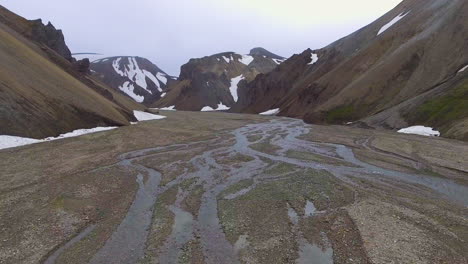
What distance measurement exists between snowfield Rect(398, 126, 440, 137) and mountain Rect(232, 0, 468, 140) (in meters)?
1.12

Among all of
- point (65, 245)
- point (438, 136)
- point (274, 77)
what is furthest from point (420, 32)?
point (65, 245)

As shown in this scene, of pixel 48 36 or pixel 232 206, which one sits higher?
pixel 48 36

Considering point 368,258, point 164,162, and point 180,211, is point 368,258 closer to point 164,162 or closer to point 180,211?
point 180,211

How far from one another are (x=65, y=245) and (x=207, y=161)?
2359cm

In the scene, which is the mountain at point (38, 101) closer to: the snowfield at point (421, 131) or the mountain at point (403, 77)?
the snowfield at point (421, 131)

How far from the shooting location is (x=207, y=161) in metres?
40.9

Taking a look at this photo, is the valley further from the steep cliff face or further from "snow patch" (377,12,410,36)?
"snow patch" (377,12,410,36)

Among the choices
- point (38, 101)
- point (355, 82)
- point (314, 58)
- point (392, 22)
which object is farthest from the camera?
point (314, 58)

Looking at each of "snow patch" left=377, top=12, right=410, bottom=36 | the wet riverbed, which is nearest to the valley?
the wet riverbed

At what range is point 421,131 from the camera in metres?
62.8

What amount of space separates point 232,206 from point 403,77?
82.2 metres

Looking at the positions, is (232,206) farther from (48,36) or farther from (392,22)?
(392,22)

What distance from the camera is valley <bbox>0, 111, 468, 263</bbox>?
17.6m

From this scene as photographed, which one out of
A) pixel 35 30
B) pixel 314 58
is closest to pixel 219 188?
pixel 35 30
